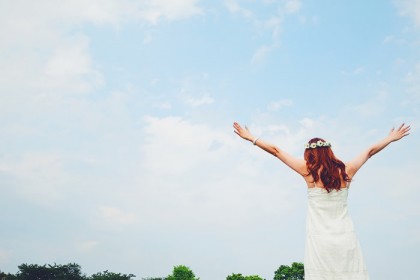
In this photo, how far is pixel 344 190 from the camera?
20.1 feet

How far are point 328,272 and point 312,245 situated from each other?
1.30 feet

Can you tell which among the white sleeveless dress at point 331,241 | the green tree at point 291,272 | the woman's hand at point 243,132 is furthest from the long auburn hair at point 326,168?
the green tree at point 291,272

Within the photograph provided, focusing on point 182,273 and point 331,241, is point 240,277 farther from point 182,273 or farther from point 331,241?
point 331,241

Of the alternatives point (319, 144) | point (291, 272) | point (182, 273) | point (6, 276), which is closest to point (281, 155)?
point (319, 144)

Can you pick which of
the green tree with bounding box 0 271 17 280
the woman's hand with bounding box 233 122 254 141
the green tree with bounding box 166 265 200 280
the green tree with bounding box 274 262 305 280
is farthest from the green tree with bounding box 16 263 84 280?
the woman's hand with bounding box 233 122 254 141

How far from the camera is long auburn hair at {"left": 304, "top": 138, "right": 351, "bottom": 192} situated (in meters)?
6.05

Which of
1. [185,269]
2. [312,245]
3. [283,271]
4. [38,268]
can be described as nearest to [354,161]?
[312,245]

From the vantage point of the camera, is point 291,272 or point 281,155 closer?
point 281,155

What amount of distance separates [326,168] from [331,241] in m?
0.99

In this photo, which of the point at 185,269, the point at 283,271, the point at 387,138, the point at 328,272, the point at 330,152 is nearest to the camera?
the point at 328,272

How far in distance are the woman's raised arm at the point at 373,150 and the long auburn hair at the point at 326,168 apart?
161mm

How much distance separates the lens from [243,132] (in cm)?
679

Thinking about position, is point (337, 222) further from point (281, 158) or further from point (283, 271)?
point (283, 271)

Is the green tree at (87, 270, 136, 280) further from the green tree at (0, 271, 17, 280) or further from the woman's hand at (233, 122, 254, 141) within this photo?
the woman's hand at (233, 122, 254, 141)
